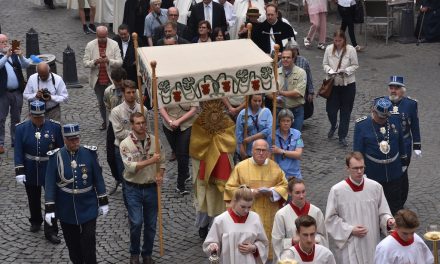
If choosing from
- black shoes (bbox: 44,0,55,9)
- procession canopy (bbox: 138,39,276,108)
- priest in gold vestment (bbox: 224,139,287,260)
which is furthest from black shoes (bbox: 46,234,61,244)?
black shoes (bbox: 44,0,55,9)

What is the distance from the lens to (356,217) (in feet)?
36.3

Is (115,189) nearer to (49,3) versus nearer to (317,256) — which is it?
(317,256)

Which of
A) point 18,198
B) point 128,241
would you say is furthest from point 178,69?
point 18,198

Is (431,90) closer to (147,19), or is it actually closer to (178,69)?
(147,19)

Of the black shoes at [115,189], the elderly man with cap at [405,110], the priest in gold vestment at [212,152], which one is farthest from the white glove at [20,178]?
the elderly man with cap at [405,110]

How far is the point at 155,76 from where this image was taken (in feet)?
37.4

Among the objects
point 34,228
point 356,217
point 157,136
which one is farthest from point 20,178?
point 356,217

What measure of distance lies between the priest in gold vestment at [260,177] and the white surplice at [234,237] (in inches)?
36.9

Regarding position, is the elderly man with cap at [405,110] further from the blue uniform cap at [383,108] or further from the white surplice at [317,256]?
the white surplice at [317,256]

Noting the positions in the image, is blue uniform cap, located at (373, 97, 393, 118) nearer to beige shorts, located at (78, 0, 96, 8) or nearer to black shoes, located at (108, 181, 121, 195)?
black shoes, located at (108, 181, 121, 195)

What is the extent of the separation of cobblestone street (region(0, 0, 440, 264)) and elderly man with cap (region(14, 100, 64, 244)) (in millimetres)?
665

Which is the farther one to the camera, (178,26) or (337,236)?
(178,26)

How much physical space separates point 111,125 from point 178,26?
15.1 ft

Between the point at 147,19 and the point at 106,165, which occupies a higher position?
the point at 147,19
